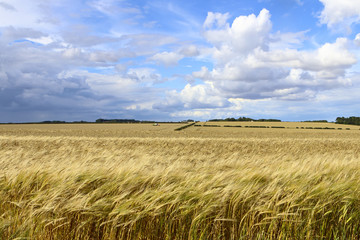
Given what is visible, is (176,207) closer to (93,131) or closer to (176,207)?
(176,207)

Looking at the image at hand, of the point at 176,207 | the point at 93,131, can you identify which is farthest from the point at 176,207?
the point at 93,131

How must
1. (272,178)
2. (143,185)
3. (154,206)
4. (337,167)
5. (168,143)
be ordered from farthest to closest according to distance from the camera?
(168,143)
(337,167)
(272,178)
(143,185)
(154,206)

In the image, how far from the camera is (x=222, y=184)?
291cm

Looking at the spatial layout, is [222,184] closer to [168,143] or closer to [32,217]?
[32,217]

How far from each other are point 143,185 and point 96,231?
2.28ft

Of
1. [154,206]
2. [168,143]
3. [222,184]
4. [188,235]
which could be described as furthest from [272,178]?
[168,143]

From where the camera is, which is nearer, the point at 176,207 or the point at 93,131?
the point at 176,207

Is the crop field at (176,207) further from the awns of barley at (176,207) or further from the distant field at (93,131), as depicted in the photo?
the distant field at (93,131)

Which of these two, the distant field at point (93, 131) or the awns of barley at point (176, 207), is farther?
the distant field at point (93, 131)

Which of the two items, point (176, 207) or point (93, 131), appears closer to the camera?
point (176, 207)

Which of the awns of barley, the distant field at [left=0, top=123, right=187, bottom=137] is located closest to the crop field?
the awns of barley

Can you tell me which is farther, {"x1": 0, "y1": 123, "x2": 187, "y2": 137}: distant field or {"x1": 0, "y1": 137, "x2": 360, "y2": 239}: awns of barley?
{"x1": 0, "y1": 123, "x2": 187, "y2": 137}: distant field

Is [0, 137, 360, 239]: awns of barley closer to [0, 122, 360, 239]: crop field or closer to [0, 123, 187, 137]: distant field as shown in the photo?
[0, 122, 360, 239]: crop field

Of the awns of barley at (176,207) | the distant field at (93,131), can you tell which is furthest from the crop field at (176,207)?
the distant field at (93,131)
